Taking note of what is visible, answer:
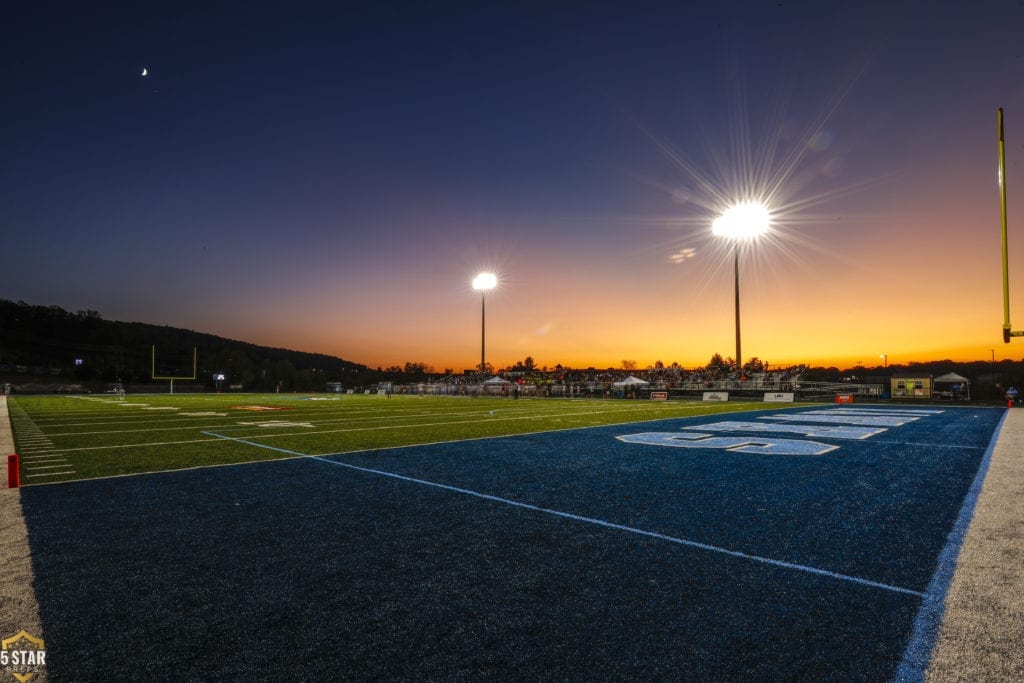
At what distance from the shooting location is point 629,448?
938cm

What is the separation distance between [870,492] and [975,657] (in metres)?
3.84

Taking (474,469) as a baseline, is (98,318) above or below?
→ above

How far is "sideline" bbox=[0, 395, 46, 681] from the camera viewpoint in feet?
8.69

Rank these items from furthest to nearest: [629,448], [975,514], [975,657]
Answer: [629,448], [975,514], [975,657]

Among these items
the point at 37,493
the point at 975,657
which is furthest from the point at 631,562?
the point at 37,493

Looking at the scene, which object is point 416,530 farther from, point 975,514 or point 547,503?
point 975,514

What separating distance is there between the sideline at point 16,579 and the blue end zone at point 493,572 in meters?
0.06

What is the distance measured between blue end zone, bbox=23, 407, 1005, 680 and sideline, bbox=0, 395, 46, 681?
0.20 feet

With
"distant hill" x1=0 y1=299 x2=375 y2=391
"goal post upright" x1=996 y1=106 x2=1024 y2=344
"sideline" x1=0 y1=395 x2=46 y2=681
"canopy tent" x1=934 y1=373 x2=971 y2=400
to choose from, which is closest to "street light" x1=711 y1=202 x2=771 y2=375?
"canopy tent" x1=934 y1=373 x2=971 y2=400

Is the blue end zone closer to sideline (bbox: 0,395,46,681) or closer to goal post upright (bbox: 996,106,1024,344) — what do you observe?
sideline (bbox: 0,395,46,681)

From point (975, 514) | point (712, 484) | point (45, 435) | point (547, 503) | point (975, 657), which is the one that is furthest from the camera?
point (45, 435)
